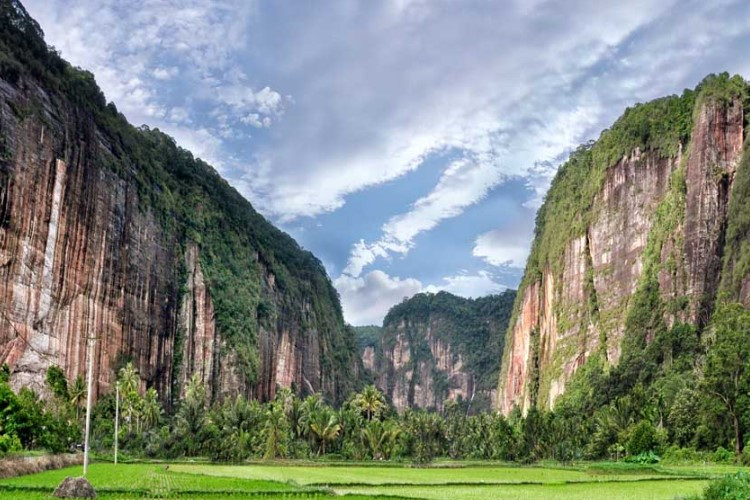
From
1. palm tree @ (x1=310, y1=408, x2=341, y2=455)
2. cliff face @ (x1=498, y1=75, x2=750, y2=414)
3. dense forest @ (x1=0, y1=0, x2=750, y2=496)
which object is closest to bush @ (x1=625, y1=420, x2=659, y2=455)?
dense forest @ (x1=0, y1=0, x2=750, y2=496)

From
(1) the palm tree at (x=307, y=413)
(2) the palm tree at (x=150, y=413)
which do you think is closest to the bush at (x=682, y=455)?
(1) the palm tree at (x=307, y=413)

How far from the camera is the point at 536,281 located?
169 meters

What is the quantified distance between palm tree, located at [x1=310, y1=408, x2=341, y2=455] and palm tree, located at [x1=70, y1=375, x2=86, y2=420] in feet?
80.4

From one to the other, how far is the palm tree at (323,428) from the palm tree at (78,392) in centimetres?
2451

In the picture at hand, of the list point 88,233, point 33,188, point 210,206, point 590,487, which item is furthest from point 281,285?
point 590,487

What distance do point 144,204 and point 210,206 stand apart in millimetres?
31359

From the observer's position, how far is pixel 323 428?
85.3 meters

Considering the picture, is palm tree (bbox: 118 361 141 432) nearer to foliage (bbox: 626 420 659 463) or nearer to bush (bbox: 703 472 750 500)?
foliage (bbox: 626 420 659 463)

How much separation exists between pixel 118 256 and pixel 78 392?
2118cm

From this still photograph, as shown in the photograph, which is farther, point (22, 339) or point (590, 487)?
point (22, 339)

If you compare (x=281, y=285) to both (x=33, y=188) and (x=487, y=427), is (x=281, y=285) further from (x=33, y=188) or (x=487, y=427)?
(x=33, y=188)

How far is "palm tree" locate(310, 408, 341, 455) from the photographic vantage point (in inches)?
3351

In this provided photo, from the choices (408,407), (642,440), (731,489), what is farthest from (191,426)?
(731,489)

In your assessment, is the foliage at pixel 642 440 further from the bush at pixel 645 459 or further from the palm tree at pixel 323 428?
the palm tree at pixel 323 428
